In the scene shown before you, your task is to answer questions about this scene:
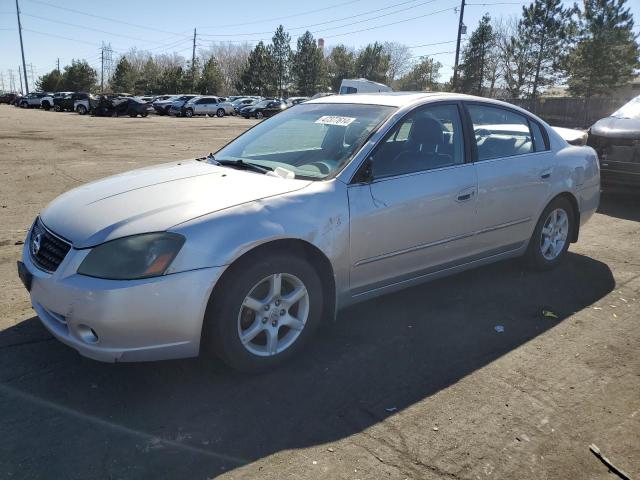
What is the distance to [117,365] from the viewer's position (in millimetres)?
3299

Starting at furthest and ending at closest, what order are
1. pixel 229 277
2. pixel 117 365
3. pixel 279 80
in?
pixel 279 80 < pixel 117 365 < pixel 229 277

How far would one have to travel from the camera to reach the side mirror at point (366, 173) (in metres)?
3.56

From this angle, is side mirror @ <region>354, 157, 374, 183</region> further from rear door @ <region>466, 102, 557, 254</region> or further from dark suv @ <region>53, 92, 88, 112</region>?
dark suv @ <region>53, 92, 88, 112</region>

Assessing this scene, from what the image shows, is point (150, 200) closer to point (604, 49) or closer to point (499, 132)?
point (499, 132)

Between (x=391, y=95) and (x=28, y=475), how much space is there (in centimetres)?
350

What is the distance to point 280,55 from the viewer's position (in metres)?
87.8

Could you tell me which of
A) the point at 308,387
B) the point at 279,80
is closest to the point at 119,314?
the point at 308,387

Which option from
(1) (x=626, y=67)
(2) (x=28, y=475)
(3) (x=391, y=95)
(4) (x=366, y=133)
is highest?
(1) (x=626, y=67)

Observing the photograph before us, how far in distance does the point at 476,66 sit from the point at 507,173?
6874cm

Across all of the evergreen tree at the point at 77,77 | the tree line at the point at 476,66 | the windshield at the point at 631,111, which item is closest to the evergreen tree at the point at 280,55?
the tree line at the point at 476,66

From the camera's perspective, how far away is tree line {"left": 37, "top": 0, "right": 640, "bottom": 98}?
165 ft

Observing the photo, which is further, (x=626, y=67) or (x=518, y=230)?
(x=626, y=67)

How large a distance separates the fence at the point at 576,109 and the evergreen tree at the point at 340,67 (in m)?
57.5

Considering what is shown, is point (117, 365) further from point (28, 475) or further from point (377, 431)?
point (377, 431)
